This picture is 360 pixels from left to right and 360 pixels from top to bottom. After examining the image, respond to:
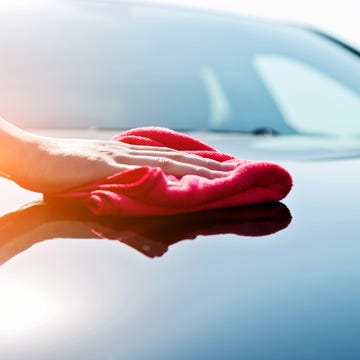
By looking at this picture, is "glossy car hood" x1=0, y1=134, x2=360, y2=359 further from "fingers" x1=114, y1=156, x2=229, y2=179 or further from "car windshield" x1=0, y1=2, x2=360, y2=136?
"car windshield" x1=0, y1=2, x2=360, y2=136

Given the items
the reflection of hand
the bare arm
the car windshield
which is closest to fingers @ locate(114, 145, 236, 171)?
the bare arm

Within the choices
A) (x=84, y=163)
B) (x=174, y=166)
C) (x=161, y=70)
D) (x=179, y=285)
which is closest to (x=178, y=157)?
(x=174, y=166)

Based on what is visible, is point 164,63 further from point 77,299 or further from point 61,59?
point 77,299

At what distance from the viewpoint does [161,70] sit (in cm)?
214

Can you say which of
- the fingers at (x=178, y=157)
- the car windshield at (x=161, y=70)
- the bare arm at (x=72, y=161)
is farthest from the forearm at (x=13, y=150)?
the car windshield at (x=161, y=70)

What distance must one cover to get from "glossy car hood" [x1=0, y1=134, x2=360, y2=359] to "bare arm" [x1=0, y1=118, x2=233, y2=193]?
0.14ft

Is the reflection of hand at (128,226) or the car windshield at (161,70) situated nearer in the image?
the reflection of hand at (128,226)

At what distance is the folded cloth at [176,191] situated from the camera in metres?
0.97

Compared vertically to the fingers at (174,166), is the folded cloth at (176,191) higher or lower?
lower

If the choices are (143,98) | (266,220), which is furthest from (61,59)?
(266,220)

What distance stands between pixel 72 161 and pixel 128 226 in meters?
0.18

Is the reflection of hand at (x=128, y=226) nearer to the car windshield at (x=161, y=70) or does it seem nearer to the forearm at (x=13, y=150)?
the forearm at (x=13, y=150)

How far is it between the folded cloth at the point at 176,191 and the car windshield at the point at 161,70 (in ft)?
2.85

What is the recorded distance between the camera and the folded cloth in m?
0.97
